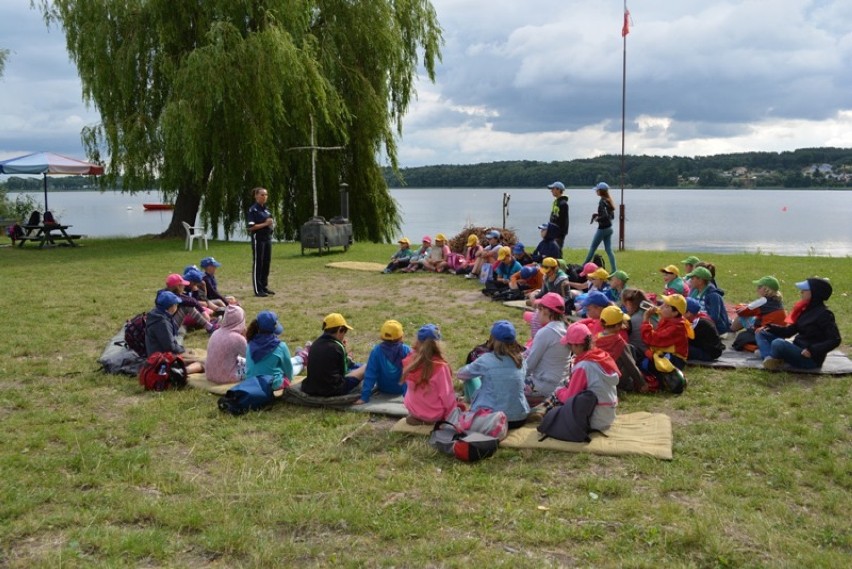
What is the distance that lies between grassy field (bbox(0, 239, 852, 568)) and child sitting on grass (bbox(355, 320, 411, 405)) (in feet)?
1.81

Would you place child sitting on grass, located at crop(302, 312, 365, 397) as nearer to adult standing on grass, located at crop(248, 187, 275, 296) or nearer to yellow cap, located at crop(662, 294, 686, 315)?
yellow cap, located at crop(662, 294, 686, 315)

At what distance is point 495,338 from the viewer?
566cm

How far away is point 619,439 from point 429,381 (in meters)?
1.47

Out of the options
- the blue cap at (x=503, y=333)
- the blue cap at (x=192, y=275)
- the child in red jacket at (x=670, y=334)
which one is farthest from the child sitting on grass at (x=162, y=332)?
the child in red jacket at (x=670, y=334)

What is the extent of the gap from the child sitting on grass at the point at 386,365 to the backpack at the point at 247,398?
31.7 inches

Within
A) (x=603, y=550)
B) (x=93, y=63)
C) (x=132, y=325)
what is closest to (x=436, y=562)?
(x=603, y=550)

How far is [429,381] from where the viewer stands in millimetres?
5699

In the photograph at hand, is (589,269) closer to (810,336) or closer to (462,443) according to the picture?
(810,336)

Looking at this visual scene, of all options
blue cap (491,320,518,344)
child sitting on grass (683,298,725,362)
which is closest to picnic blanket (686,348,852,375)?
child sitting on grass (683,298,725,362)

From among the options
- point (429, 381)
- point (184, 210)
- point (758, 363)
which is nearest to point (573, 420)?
point (429, 381)

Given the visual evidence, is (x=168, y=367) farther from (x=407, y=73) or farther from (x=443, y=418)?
(x=407, y=73)

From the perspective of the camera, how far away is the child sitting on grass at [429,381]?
5695 mm

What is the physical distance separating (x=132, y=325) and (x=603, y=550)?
5.72 metres

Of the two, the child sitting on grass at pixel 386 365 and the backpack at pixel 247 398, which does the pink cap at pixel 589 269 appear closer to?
the child sitting on grass at pixel 386 365
